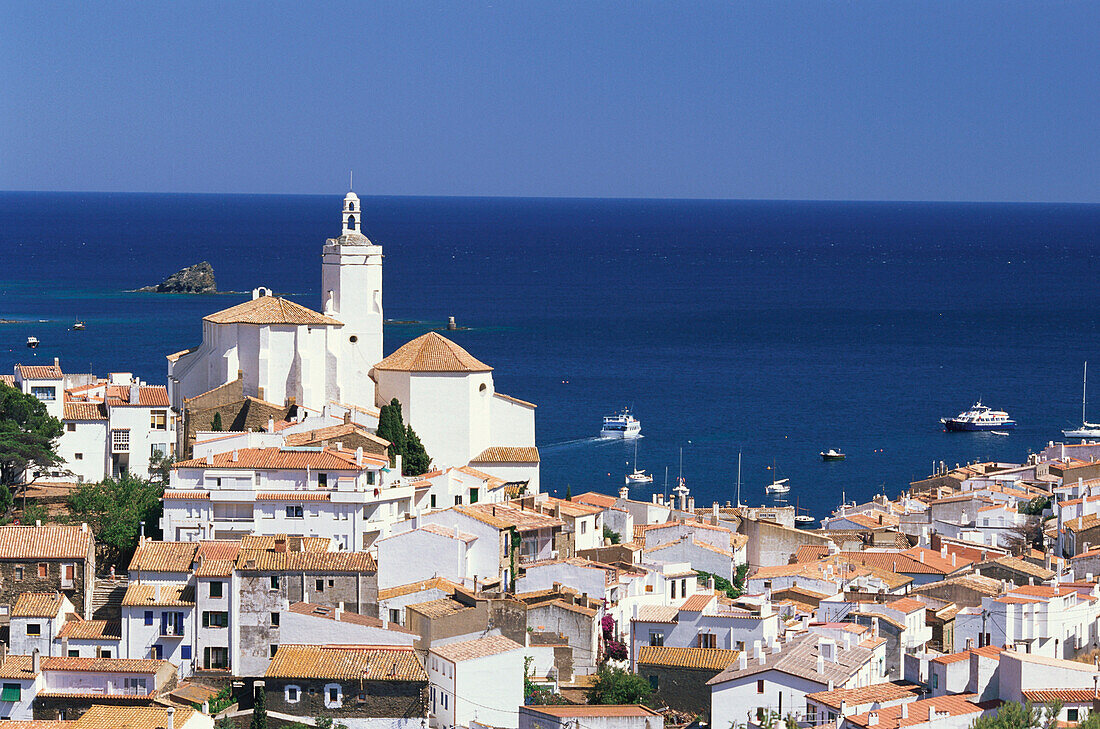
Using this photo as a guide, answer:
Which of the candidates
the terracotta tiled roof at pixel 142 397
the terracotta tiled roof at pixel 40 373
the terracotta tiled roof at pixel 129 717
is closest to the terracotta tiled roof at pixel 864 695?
the terracotta tiled roof at pixel 129 717

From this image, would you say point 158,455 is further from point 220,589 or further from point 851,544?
point 851,544

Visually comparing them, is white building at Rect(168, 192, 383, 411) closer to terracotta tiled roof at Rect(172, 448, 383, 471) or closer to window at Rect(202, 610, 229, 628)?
terracotta tiled roof at Rect(172, 448, 383, 471)

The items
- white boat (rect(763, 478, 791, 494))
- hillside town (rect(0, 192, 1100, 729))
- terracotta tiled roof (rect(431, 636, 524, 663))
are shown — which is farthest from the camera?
white boat (rect(763, 478, 791, 494))

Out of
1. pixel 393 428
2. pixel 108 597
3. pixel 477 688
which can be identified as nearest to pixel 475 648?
pixel 477 688

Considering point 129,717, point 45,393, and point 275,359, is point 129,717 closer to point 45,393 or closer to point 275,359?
point 45,393

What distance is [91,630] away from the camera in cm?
3014

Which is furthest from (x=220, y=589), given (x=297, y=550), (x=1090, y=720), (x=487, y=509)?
(x=1090, y=720)

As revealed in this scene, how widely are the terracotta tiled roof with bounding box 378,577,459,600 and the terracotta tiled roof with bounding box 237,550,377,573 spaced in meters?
0.69

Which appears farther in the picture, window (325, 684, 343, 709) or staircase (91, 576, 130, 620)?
staircase (91, 576, 130, 620)

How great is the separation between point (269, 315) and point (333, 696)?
1524 centimetres

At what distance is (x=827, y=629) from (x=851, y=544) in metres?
11.7

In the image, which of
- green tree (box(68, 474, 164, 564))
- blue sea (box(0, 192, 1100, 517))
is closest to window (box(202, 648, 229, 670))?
green tree (box(68, 474, 164, 564))

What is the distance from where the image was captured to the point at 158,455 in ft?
129

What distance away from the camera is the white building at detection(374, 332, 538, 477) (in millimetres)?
41125
